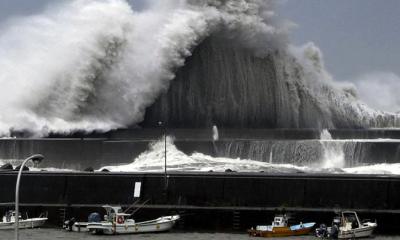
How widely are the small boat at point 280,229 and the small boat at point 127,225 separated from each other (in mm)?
2302

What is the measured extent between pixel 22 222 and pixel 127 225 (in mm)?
3179

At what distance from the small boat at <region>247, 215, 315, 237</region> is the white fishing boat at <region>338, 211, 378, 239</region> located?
3.33 ft

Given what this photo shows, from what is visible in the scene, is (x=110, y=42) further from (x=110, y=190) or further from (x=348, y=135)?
(x=110, y=190)

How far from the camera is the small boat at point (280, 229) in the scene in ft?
91.4

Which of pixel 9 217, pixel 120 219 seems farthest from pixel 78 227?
pixel 9 217

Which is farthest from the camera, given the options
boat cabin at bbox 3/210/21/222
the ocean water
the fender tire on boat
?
boat cabin at bbox 3/210/21/222

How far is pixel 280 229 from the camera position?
2788 centimetres

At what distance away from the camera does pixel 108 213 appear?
2958 centimetres

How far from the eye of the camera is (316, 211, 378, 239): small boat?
88.8 feet

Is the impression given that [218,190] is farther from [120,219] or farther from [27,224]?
[27,224]

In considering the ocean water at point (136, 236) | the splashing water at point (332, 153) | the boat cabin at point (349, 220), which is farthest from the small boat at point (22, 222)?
the splashing water at point (332, 153)

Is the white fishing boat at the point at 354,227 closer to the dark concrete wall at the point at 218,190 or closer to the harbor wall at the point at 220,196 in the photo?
the harbor wall at the point at 220,196

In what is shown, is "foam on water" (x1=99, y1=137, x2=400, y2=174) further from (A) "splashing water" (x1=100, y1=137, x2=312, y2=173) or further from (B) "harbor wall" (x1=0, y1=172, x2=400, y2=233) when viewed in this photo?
(B) "harbor wall" (x1=0, y1=172, x2=400, y2=233)

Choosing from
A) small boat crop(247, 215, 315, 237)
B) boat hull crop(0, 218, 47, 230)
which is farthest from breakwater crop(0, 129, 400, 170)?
small boat crop(247, 215, 315, 237)
